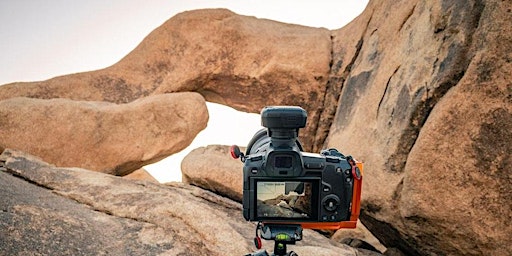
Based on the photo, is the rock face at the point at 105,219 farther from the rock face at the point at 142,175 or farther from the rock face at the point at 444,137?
the rock face at the point at 142,175

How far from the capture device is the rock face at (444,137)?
4.07m

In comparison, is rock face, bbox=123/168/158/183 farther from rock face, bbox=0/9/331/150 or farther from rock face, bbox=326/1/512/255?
rock face, bbox=326/1/512/255

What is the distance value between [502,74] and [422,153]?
3.41ft

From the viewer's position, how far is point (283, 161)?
2.79 meters

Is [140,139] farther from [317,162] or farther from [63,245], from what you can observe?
[317,162]

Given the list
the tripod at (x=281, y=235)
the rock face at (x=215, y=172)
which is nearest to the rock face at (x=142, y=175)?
the rock face at (x=215, y=172)

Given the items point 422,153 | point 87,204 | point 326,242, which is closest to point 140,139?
point 87,204

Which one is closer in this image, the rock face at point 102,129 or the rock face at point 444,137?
the rock face at point 444,137

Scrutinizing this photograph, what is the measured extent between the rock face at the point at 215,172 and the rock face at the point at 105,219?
3.78 ft

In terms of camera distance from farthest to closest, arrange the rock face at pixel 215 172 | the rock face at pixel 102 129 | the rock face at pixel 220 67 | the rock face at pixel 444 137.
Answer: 1. the rock face at pixel 220 67
2. the rock face at pixel 102 129
3. the rock face at pixel 215 172
4. the rock face at pixel 444 137

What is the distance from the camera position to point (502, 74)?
3982 millimetres

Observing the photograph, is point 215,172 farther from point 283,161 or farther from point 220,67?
point 283,161

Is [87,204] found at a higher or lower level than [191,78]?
lower

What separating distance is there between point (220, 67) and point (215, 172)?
11.0 ft
